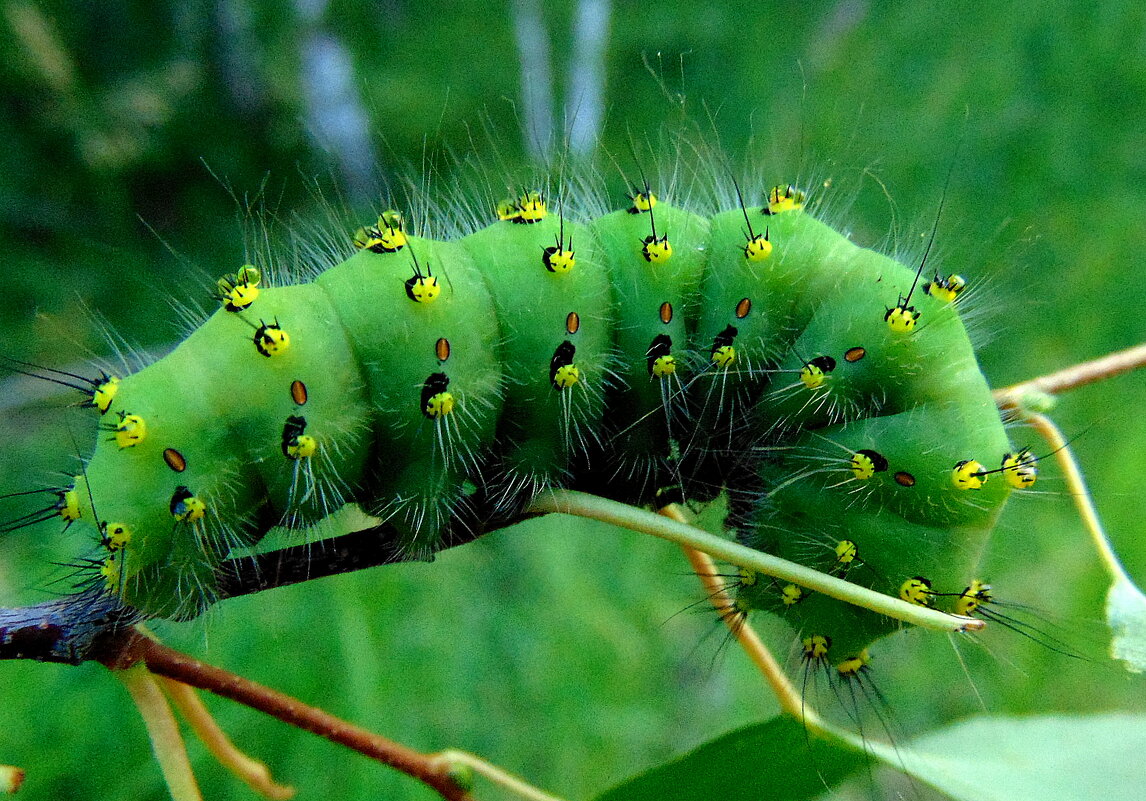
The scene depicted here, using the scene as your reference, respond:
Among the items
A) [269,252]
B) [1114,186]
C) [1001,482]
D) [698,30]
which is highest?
[698,30]

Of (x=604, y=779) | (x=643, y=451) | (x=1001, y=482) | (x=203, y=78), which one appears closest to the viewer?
(x=1001, y=482)

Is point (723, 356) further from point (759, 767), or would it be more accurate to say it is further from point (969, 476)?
point (759, 767)

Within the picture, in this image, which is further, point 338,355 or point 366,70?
point 366,70

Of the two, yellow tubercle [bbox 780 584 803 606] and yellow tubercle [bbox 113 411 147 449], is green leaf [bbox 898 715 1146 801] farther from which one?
yellow tubercle [bbox 113 411 147 449]

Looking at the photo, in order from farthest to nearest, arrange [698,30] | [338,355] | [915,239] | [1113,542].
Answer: [698,30] → [1113,542] → [915,239] → [338,355]

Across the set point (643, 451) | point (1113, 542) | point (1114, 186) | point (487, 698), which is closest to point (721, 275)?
point (643, 451)

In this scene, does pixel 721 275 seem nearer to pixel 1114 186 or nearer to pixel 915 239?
pixel 915 239
